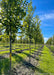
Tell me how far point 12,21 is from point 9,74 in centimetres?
367

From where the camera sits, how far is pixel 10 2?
469cm

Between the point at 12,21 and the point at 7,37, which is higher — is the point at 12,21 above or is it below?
above

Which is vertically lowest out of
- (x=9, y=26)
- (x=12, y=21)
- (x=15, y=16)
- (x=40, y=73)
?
(x=40, y=73)

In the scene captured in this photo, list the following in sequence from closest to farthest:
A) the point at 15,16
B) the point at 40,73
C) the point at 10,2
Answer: the point at 10,2 → the point at 15,16 → the point at 40,73

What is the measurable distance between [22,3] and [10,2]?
109cm

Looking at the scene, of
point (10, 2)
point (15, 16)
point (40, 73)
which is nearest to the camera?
point (10, 2)

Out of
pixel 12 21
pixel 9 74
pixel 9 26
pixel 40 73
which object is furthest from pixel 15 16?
pixel 40 73

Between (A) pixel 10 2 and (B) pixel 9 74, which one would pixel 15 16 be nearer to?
(A) pixel 10 2

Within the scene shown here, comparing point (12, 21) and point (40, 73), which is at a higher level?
point (12, 21)

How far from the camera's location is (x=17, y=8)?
195 inches

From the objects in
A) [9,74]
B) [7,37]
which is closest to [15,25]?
[7,37]

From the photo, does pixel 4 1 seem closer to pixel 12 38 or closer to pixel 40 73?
pixel 12 38

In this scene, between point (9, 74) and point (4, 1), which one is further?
point (9, 74)

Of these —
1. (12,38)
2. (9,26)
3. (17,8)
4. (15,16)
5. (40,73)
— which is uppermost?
(17,8)
